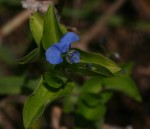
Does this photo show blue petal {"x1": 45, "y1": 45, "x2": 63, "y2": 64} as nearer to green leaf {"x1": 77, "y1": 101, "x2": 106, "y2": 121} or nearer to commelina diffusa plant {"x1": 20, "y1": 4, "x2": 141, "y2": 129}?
commelina diffusa plant {"x1": 20, "y1": 4, "x2": 141, "y2": 129}

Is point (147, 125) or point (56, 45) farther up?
point (56, 45)

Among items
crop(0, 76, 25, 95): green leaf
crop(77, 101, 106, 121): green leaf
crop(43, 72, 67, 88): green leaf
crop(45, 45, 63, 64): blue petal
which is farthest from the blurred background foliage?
crop(45, 45, 63, 64): blue petal

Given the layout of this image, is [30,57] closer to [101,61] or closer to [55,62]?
[55,62]

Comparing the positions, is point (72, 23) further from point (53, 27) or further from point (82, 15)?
point (53, 27)

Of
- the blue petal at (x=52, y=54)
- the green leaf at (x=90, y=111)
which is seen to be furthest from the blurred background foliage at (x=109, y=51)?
the blue petal at (x=52, y=54)

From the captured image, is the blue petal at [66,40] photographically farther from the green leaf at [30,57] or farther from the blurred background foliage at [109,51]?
the blurred background foliage at [109,51]

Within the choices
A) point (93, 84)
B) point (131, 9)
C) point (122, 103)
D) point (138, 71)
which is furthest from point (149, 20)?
point (93, 84)
